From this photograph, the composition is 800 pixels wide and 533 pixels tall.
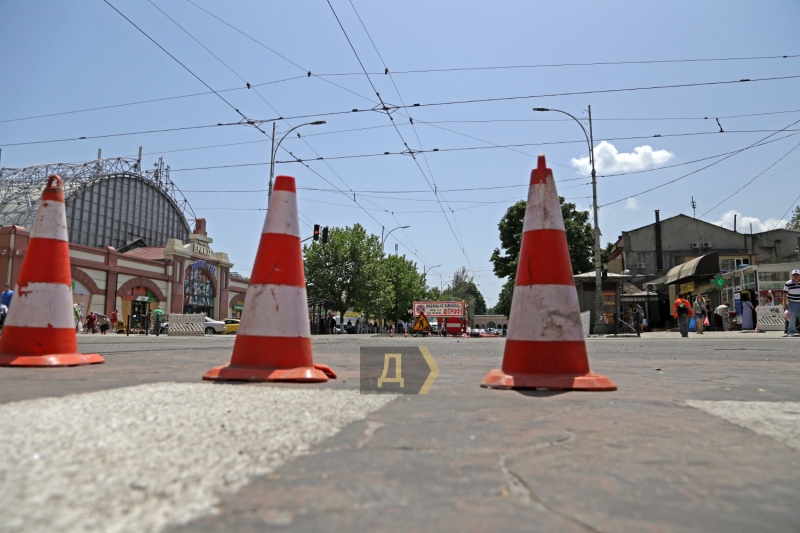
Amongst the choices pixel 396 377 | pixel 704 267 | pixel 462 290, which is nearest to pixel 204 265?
pixel 704 267

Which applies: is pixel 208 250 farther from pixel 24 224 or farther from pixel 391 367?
pixel 391 367

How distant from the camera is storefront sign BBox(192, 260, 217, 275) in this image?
4831 centimetres

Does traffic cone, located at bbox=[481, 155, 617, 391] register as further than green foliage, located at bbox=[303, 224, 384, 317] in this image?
No

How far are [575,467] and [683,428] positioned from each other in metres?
1.02

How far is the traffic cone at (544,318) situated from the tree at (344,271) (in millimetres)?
45394

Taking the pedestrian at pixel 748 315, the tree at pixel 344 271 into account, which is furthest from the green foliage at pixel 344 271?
the pedestrian at pixel 748 315

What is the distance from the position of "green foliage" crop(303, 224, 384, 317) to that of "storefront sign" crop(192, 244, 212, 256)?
8620mm

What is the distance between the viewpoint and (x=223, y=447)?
2141 millimetres

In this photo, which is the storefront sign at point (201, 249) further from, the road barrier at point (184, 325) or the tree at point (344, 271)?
the road barrier at point (184, 325)

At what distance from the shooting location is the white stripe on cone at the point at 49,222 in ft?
18.0

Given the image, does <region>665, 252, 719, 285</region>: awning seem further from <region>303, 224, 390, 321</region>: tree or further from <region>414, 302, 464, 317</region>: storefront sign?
<region>303, 224, 390, 321</region>: tree

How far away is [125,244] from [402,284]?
30.5 metres

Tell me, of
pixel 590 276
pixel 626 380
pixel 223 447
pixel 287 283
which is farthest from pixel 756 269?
pixel 223 447

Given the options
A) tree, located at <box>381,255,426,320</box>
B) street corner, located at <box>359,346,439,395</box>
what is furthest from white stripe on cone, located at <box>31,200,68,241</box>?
tree, located at <box>381,255,426,320</box>
